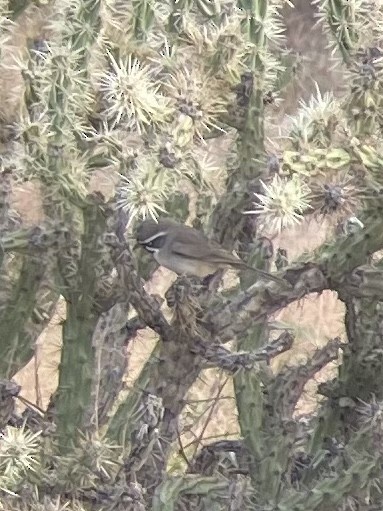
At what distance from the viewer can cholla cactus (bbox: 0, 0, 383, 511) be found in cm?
198

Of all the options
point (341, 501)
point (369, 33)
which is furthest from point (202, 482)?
point (369, 33)

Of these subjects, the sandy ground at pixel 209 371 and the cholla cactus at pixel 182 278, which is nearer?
the cholla cactus at pixel 182 278

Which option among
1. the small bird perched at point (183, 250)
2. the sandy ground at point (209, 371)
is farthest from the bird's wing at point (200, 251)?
the sandy ground at point (209, 371)

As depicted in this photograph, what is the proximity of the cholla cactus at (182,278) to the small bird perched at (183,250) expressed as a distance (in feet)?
0.15

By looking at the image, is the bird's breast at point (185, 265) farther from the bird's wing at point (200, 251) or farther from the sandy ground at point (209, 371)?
the sandy ground at point (209, 371)

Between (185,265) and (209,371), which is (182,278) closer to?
(185,265)

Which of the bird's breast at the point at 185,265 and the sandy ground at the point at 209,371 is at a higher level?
the bird's breast at the point at 185,265

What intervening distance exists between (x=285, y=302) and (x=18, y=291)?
0.78 metres

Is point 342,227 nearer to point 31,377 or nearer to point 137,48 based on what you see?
point 137,48

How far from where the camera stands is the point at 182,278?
6.59 feet

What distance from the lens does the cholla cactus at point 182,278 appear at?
6.50ft

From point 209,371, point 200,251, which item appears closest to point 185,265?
point 200,251

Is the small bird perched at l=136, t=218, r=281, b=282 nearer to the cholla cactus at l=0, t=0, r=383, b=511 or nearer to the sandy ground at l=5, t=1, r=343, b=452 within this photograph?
the cholla cactus at l=0, t=0, r=383, b=511

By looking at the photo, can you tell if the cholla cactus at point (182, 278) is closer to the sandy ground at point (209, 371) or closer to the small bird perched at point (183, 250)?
the small bird perched at point (183, 250)
